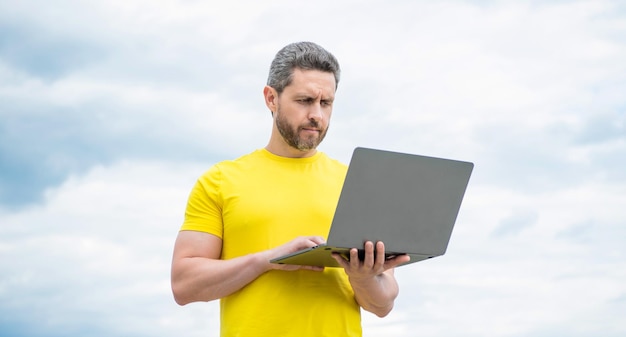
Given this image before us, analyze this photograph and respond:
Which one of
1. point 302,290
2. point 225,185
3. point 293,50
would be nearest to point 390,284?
point 302,290

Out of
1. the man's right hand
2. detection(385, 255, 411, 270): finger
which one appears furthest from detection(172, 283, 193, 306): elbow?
detection(385, 255, 411, 270): finger

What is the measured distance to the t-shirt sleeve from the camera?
12.0 feet

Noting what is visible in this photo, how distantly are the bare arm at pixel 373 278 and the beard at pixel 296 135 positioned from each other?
666 mm

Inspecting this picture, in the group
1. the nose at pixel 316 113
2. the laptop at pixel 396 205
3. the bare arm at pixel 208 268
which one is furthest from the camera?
the nose at pixel 316 113

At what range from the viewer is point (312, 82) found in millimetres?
3607

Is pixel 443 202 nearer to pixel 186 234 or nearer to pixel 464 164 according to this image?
pixel 464 164

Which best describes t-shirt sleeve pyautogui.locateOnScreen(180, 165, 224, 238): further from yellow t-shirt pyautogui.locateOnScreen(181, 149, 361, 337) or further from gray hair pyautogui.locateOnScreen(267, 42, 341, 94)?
gray hair pyautogui.locateOnScreen(267, 42, 341, 94)

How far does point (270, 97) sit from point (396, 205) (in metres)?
1.01

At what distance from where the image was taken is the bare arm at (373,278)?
3.10m

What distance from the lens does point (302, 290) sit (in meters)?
3.53

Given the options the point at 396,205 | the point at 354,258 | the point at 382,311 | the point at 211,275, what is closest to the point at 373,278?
the point at 382,311

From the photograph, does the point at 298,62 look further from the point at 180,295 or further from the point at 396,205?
the point at 180,295

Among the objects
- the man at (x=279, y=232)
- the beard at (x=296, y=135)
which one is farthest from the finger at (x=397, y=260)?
the beard at (x=296, y=135)

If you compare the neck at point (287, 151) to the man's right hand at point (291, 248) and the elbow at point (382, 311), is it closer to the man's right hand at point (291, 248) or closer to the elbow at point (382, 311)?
the man's right hand at point (291, 248)
